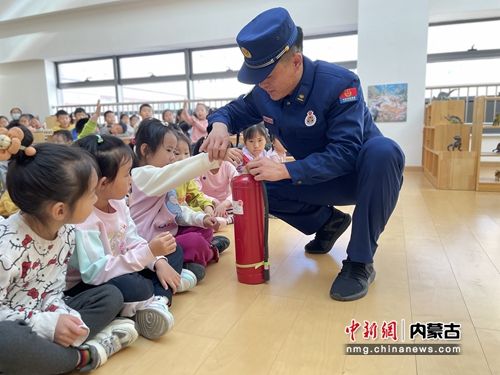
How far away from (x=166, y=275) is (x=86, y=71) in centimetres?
770

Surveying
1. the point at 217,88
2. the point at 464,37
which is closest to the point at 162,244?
the point at 464,37

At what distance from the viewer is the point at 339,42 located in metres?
6.08

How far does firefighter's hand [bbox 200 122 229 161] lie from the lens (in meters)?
1.37

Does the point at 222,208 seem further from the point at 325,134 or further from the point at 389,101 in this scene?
the point at 389,101

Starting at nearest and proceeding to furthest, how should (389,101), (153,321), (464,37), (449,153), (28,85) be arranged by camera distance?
(153,321), (449,153), (389,101), (464,37), (28,85)

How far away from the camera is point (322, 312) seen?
1159 millimetres

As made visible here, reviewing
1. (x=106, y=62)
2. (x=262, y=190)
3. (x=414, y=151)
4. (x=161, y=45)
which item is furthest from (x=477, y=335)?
(x=106, y=62)

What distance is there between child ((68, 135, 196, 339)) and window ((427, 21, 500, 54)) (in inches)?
213

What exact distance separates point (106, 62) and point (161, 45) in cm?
159

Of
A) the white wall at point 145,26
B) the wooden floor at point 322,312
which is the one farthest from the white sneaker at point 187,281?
the white wall at point 145,26

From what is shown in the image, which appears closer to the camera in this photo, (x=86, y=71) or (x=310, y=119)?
(x=310, y=119)

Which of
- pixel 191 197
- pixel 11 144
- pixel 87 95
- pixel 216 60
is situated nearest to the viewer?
pixel 11 144

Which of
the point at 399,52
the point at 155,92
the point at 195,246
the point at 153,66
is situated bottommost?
the point at 195,246

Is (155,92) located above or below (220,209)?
above
